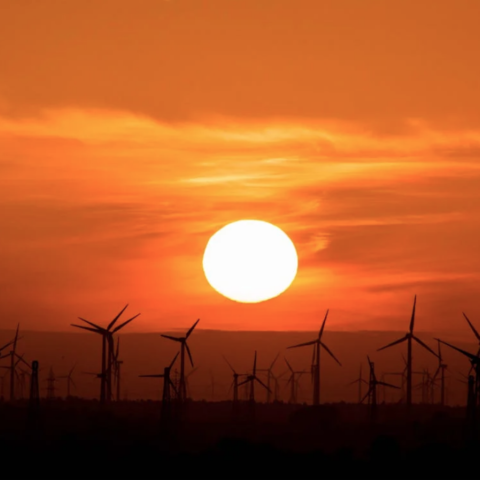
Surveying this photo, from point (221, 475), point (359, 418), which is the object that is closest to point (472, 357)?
point (221, 475)

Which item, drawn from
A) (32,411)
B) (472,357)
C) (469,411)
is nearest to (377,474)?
(472,357)

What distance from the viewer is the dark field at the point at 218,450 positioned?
3420 inches

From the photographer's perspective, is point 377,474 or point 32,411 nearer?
point 377,474

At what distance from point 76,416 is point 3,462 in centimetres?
4578

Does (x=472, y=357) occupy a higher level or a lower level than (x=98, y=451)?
higher

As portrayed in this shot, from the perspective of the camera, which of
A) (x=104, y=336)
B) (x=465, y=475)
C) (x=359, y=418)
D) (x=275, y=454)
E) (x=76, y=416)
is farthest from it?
(x=359, y=418)

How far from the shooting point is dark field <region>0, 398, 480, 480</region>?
8688cm

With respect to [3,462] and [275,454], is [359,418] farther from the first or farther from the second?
[3,462]

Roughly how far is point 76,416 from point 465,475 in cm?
6116

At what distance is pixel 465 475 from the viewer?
281 ft

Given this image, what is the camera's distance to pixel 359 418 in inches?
6786

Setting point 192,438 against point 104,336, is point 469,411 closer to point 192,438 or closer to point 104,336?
point 192,438

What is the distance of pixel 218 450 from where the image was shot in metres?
96.2

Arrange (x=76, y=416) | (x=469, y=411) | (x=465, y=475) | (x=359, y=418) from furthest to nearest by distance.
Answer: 1. (x=359, y=418)
2. (x=76, y=416)
3. (x=469, y=411)
4. (x=465, y=475)
